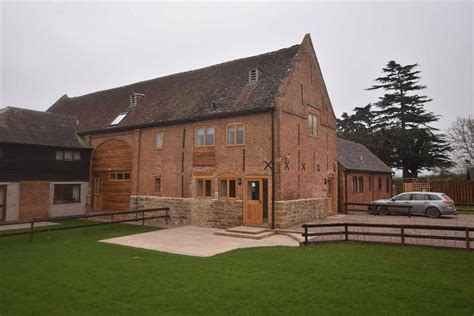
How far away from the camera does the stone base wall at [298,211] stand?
15359 millimetres

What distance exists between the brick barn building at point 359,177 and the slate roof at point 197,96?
9413mm

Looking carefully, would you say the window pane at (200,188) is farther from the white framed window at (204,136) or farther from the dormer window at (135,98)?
the dormer window at (135,98)

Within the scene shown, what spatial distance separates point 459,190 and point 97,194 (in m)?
30.3

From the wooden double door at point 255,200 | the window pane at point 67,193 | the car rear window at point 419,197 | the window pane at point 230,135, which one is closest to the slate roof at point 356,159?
the car rear window at point 419,197

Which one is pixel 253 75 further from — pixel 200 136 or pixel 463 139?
pixel 463 139

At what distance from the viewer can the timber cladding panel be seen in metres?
21.8

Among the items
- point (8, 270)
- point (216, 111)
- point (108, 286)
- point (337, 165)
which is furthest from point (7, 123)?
point (337, 165)

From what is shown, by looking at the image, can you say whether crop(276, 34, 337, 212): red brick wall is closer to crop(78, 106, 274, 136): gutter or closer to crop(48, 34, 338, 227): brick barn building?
crop(48, 34, 338, 227): brick barn building

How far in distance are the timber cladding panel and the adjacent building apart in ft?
3.49

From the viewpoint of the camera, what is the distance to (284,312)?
5848mm

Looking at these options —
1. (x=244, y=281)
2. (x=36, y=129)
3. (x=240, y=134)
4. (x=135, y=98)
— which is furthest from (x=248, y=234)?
(x=36, y=129)

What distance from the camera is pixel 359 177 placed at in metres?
25.8

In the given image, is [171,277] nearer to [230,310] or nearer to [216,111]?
[230,310]

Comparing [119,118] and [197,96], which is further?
[119,118]
